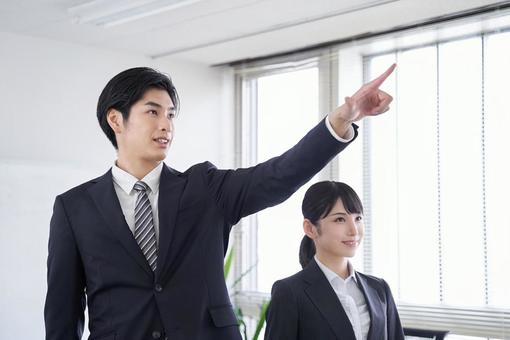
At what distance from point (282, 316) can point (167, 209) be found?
672mm

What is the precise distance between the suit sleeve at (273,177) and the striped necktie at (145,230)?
0.57 feet

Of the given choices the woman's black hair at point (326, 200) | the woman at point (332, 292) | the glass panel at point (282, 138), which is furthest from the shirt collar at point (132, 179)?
the glass panel at point (282, 138)

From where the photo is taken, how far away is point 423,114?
427 centimetres

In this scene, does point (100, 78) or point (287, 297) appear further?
point (100, 78)

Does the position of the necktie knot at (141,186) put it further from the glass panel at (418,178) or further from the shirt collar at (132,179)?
the glass panel at (418,178)

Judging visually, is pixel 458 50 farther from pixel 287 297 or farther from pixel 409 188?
pixel 287 297

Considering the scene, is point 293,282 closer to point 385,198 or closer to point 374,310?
point 374,310

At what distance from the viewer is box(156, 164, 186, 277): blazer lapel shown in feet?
6.08

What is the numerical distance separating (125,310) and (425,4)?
8.23ft

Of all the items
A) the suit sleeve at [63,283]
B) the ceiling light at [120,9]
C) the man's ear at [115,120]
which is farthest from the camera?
the ceiling light at [120,9]

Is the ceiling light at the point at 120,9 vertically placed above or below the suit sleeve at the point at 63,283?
above

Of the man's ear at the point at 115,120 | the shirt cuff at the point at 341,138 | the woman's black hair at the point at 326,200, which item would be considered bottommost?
the woman's black hair at the point at 326,200

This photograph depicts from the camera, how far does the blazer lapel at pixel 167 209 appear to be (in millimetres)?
1854

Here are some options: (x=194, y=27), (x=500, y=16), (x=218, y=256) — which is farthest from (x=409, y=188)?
(x=218, y=256)
